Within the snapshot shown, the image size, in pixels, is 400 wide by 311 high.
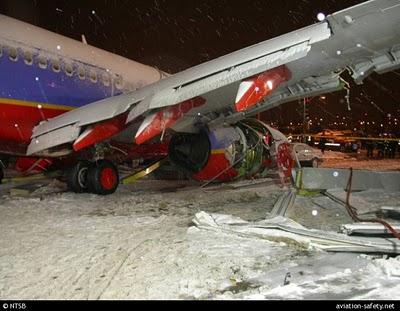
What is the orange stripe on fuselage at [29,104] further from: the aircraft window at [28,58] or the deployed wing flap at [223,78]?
the deployed wing flap at [223,78]

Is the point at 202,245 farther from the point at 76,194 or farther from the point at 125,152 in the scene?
the point at 125,152

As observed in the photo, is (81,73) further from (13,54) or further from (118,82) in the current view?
(13,54)

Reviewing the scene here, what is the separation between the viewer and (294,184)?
30.5 ft

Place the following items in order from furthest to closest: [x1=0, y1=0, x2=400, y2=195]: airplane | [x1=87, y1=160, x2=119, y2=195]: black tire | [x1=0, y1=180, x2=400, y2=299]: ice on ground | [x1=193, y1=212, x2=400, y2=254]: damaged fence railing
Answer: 1. [x1=87, y1=160, x2=119, y2=195]: black tire
2. [x1=0, y1=0, x2=400, y2=195]: airplane
3. [x1=193, y1=212, x2=400, y2=254]: damaged fence railing
4. [x1=0, y1=180, x2=400, y2=299]: ice on ground

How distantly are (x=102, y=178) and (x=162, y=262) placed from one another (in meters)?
5.19

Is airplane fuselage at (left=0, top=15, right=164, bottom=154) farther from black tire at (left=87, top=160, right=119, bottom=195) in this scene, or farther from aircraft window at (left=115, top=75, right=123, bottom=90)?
black tire at (left=87, top=160, right=119, bottom=195)

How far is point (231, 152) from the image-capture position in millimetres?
10406

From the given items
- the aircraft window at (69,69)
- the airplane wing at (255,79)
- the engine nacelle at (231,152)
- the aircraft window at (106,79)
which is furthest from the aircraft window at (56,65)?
the engine nacelle at (231,152)

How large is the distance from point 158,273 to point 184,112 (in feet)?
12.0

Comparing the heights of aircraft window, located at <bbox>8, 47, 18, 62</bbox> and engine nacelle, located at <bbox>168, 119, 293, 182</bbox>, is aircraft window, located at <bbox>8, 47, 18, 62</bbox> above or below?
above

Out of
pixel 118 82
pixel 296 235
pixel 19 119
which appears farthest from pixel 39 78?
pixel 296 235

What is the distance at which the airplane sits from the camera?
5.86 m

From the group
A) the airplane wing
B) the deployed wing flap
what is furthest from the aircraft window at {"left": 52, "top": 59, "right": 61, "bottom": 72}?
the deployed wing flap

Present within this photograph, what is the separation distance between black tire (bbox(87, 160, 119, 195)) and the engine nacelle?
137 centimetres
